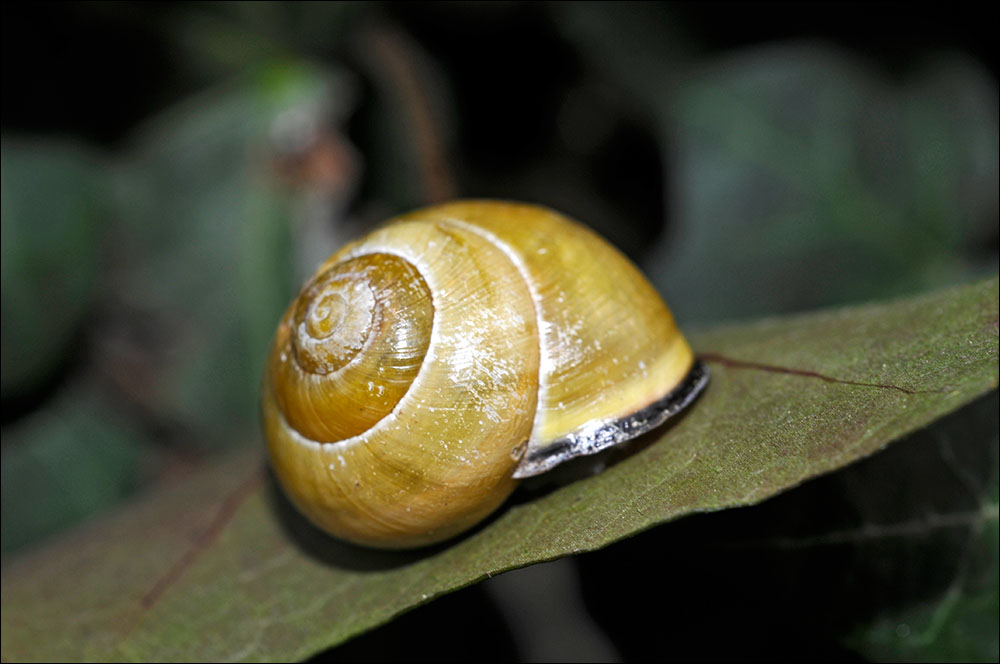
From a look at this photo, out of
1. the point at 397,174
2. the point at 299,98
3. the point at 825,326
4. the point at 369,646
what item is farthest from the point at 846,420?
the point at 299,98

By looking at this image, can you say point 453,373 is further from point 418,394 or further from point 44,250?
point 44,250

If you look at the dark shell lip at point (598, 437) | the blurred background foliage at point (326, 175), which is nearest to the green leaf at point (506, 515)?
the dark shell lip at point (598, 437)

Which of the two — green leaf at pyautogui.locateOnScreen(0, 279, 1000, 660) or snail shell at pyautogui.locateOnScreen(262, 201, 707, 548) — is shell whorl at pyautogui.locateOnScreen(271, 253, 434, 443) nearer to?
snail shell at pyautogui.locateOnScreen(262, 201, 707, 548)

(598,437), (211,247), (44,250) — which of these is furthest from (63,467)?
(598,437)

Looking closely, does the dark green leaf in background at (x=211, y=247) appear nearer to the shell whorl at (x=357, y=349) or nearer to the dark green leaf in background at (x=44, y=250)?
the dark green leaf in background at (x=44, y=250)

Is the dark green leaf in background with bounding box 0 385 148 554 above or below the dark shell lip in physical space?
below

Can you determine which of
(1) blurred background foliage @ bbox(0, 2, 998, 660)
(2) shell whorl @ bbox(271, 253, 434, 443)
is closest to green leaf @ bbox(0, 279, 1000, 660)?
(2) shell whorl @ bbox(271, 253, 434, 443)
